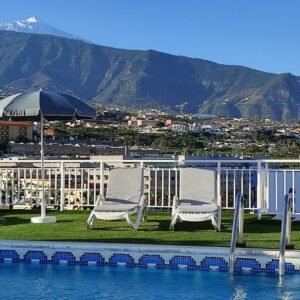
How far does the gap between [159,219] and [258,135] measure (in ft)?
242

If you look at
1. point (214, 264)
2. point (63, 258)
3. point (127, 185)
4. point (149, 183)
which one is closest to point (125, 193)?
point (127, 185)

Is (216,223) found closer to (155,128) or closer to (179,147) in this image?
(179,147)

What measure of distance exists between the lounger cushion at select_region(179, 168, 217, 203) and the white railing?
0.66m

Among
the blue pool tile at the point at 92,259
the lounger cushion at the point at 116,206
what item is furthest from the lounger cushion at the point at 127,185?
the blue pool tile at the point at 92,259

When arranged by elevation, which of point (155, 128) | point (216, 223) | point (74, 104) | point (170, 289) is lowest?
point (170, 289)

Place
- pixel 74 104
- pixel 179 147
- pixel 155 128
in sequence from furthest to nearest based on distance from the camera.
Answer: pixel 155 128
pixel 179 147
pixel 74 104

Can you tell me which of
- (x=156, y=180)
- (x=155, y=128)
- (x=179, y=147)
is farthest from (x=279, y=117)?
(x=156, y=180)

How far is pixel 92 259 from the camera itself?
20.9 feet

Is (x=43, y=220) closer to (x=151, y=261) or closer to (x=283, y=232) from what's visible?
(x=151, y=261)

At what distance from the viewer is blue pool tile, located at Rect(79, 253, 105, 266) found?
635 cm

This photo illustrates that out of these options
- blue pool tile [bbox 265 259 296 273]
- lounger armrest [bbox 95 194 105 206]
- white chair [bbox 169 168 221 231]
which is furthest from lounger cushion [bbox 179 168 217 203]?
blue pool tile [bbox 265 259 296 273]

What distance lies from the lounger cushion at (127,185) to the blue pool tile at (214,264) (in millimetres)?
2204

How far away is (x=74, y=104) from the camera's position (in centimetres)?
833

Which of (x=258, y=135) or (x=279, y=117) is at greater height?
(x=279, y=117)
